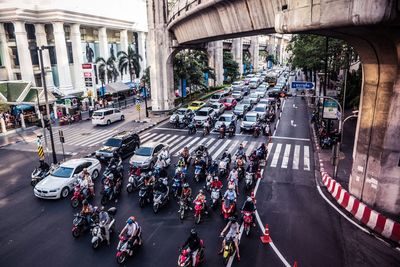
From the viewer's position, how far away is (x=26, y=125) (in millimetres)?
36125

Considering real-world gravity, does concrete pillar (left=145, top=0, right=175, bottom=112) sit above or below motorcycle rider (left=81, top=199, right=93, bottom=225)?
above

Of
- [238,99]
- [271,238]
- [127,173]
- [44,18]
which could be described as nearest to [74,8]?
[44,18]

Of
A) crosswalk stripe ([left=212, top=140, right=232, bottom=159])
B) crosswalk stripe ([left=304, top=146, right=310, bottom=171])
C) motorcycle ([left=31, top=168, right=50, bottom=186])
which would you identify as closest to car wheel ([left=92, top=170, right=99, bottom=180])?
motorcycle ([left=31, top=168, right=50, bottom=186])

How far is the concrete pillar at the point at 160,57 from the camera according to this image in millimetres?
40594

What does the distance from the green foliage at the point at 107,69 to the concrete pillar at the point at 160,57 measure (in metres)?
15.9

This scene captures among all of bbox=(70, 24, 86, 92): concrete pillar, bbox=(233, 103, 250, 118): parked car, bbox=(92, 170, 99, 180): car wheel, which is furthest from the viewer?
bbox=(70, 24, 86, 92): concrete pillar

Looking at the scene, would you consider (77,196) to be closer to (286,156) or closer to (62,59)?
(286,156)

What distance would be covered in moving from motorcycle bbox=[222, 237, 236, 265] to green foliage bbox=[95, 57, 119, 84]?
48087 mm

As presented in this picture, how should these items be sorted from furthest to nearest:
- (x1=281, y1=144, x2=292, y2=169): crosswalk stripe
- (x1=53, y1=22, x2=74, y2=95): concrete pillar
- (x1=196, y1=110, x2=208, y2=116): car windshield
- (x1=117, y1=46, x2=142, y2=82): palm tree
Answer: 1. (x1=117, y1=46, x2=142, y2=82): palm tree
2. (x1=53, y1=22, x2=74, y2=95): concrete pillar
3. (x1=196, y1=110, x2=208, y2=116): car windshield
4. (x1=281, y1=144, x2=292, y2=169): crosswalk stripe

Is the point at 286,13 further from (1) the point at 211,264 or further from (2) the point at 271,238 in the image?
(1) the point at 211,264

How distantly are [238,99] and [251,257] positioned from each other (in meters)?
40.1

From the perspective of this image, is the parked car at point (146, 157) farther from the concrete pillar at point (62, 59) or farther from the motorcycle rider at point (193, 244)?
the concrete pillar at point (62, 59)

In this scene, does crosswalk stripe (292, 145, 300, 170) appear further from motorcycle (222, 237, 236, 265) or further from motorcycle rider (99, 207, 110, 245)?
motorcycle rider (99, 207, 110, 245)

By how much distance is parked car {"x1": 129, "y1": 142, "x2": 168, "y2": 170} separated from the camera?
20616 mm
